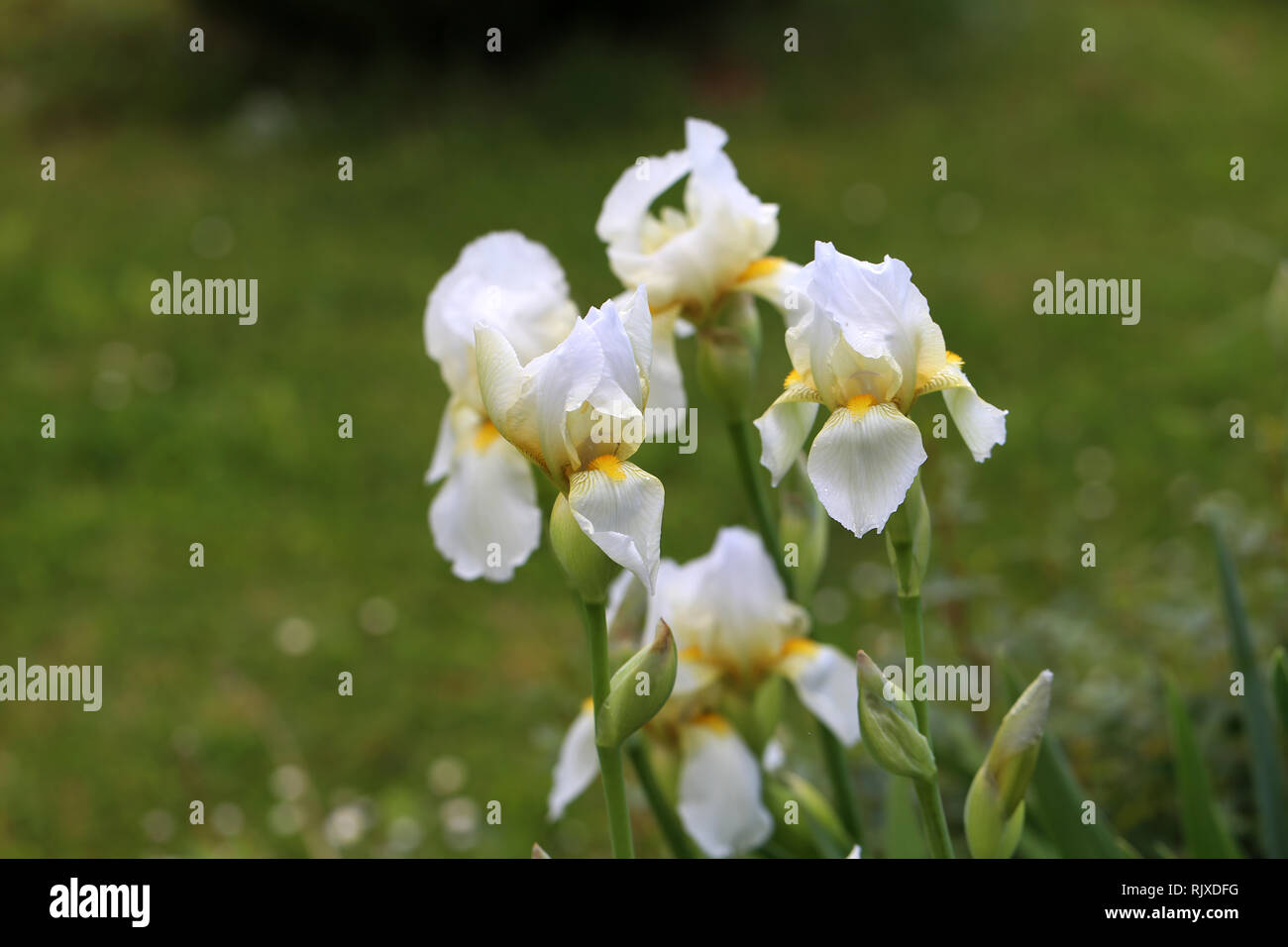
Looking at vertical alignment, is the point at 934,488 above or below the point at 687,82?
below

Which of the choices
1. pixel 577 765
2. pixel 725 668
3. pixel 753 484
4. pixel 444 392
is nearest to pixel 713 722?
pixel 725 668

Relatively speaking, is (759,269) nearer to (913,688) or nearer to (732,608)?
(732,608)

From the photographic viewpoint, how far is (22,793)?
300 centimetres

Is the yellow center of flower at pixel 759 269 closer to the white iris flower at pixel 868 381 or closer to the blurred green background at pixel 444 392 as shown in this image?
the white iris flower at pixel 868 381

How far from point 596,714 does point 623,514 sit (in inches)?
6.7

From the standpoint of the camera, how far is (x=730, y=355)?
137 cm

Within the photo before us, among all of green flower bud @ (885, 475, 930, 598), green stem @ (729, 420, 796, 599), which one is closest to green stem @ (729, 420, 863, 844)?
green stem @ (729, 420, 796, 599)

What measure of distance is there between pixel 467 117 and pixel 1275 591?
15.0ft

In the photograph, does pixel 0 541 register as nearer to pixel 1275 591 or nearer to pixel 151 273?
pixel 151 273

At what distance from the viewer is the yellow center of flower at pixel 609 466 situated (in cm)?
100

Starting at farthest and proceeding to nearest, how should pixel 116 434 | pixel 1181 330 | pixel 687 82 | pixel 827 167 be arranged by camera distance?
1. pixel 687 82
2. pixel 827 167
3. pixel 1181 330
4. pixel 116 434

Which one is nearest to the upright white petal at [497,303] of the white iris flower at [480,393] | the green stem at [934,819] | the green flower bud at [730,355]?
the white iris flower at [480,393]
